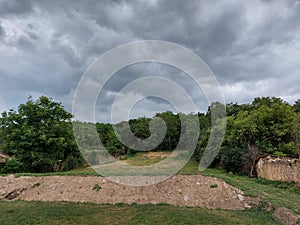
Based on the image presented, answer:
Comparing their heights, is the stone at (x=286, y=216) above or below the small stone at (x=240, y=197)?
below

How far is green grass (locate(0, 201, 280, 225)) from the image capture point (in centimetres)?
621

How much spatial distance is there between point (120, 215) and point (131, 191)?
6.61 feet

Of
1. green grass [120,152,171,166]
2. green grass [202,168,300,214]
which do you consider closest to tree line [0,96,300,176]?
green grass [202,168,300,214]

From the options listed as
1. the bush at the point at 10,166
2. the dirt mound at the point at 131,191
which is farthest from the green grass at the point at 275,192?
the bush at the point at 10,166

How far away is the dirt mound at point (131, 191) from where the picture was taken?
8.27m

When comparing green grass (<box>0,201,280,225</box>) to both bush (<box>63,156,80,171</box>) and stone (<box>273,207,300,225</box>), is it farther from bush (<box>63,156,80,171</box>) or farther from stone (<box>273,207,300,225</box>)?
bush (<box>63,156,80,171</box>)

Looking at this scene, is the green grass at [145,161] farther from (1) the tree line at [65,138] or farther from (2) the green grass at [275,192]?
(2) the green grass at [275,192]

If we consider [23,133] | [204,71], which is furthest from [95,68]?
[23,133]

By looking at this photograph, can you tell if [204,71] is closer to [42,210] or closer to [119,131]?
[42,210]

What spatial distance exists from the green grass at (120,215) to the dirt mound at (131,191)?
0.66 metres

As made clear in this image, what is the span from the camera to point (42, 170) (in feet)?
60.1

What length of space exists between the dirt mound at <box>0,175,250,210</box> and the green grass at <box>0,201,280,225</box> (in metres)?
0.66

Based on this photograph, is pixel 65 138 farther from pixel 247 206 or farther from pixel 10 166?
pixel 247 206

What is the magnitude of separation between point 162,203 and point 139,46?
642cm
